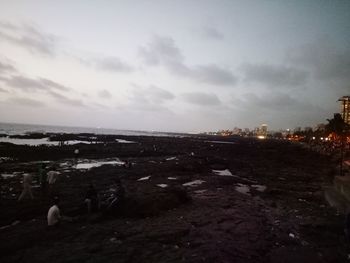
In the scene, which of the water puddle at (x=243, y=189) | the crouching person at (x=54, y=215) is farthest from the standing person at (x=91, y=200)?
the water puddle at (x=243, y=189)

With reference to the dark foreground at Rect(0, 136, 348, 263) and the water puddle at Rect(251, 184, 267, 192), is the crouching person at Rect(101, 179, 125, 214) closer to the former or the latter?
the dark foreground at Rect(0, 136, 348, 263)

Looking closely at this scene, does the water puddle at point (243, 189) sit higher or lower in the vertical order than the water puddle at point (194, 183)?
lower

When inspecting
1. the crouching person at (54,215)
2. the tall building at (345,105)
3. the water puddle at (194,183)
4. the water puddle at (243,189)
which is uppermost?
the tall building at (345,105)

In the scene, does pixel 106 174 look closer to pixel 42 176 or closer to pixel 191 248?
pixel 42 176

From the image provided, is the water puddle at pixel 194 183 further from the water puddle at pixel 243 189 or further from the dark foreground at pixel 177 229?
the water puddle at pixel 243 189

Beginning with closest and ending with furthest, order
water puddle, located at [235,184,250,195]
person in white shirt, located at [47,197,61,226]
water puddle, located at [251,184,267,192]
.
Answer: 1. person in white shirt, located at [47,197,61,226]
2. water puddle, located at [235,184,250,195]
3. water puddle, located at [251,184,267,192]

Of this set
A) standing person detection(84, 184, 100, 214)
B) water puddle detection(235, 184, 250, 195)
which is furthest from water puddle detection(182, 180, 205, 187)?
standing person detection(84, 184, 100, 214)

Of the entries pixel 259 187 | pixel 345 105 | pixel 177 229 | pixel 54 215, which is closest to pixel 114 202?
pixel 54 215

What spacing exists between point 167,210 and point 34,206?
733cm

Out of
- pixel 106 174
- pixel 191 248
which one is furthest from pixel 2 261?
pixel 106 174

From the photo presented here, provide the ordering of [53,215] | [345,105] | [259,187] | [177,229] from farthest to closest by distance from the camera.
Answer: [345,105] < [259,187] < [177,229] < [53,215]

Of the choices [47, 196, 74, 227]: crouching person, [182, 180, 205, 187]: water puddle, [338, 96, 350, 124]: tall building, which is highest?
[338, 96, 350, 124]: tall building

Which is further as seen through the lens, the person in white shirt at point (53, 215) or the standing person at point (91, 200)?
the standing person at point (91, 200)

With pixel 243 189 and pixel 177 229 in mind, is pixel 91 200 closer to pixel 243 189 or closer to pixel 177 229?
pixel 177 229
